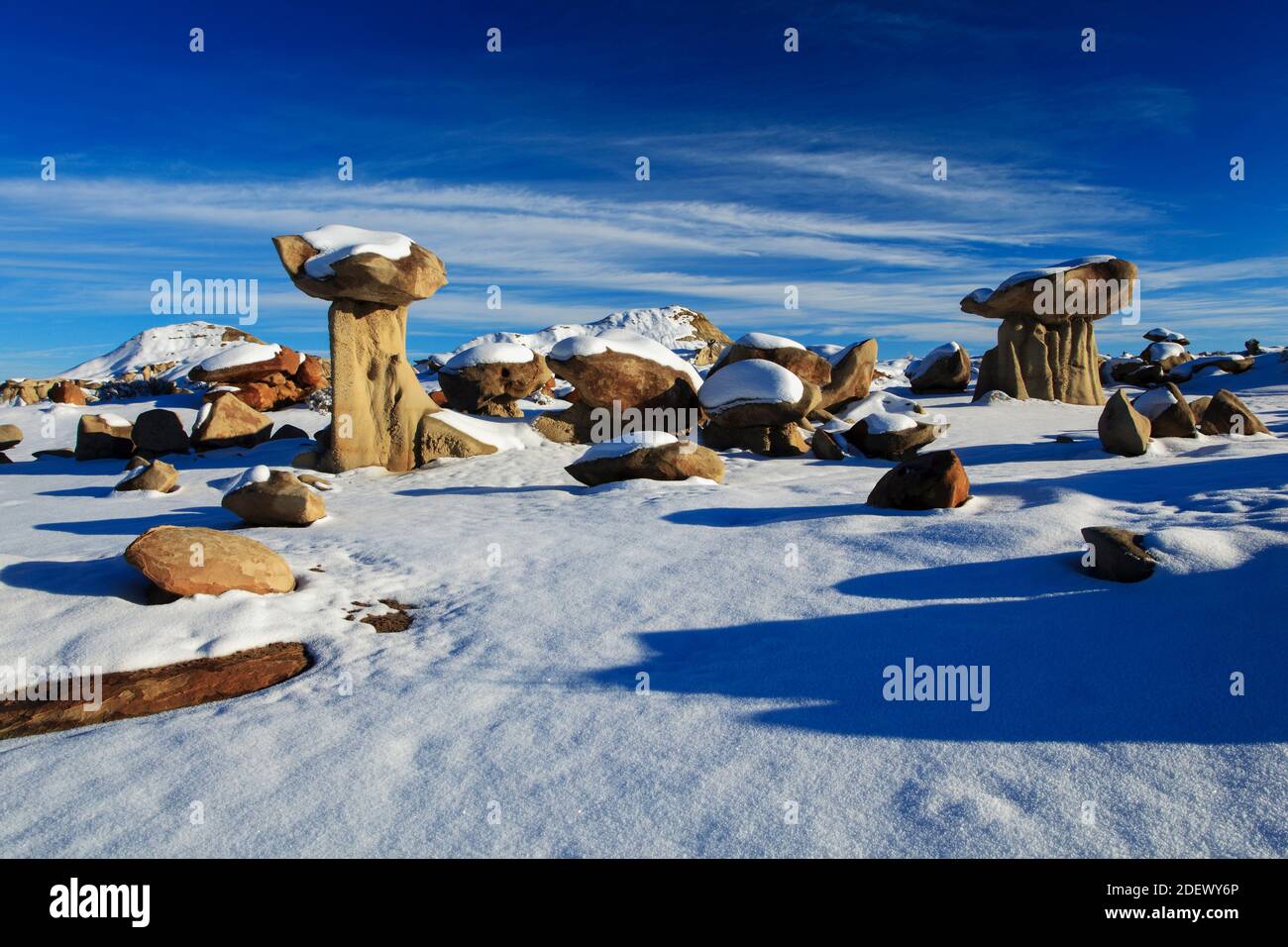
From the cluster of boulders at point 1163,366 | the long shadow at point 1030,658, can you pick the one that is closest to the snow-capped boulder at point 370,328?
the long shadow at point 1030,658

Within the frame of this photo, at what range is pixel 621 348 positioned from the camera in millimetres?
12914

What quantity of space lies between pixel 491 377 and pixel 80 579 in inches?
383

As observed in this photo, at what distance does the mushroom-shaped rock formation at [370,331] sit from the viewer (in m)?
10.8

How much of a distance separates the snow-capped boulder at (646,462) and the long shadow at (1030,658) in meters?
4.14

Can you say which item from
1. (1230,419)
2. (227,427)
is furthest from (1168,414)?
(227,427)

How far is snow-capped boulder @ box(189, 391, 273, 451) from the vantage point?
44.6 feet

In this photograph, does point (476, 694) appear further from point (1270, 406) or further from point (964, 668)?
point (1270, 406)

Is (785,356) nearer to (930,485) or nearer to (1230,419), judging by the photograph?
(1230,419)

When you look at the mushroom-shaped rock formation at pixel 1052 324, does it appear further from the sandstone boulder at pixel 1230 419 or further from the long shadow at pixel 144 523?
the long shadow at pixel 144 523

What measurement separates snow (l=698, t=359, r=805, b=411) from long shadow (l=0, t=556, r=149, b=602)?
7.95 metres
